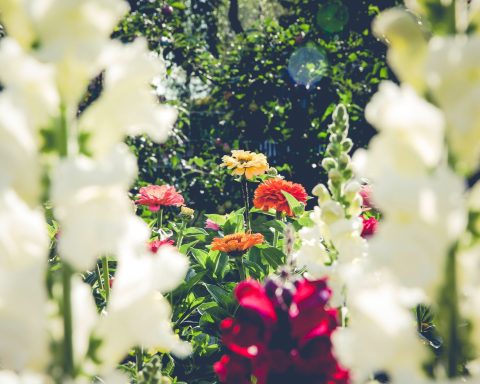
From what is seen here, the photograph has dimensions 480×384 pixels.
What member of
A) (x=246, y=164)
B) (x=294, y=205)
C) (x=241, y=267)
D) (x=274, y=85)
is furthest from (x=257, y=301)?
(x=274, y=85)

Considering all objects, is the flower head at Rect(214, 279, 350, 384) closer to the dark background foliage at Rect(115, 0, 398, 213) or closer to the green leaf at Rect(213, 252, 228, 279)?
the green leaf at Rect(213, 252, 228, 279)

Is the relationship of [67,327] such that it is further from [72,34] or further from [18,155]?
[72,34]

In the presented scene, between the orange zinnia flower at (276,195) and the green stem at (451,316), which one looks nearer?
the green stem at (451,316)

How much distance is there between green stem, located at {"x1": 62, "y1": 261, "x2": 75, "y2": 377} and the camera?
652 mm

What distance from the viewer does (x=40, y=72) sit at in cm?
64

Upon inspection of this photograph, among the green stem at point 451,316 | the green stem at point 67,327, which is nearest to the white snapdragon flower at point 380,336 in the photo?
the green stem at point 451,316

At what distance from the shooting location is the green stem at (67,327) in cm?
65

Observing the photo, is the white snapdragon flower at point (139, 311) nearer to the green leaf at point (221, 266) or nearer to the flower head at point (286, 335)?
the flower head at point (286, 335)

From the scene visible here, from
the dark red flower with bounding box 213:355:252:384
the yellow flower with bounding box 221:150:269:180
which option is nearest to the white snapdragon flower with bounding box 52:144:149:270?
the dark red flower with bounding box 213:355:252:384

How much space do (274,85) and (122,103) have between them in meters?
3.92

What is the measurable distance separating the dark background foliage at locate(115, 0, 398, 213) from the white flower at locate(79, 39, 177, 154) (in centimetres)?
326

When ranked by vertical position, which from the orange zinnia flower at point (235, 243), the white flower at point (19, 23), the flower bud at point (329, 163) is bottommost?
the white flower at point (19, 23)

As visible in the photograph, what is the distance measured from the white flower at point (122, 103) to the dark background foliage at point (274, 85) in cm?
326

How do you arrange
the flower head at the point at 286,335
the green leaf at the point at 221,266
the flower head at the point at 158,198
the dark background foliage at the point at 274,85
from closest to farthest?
the flower head at the point at 286,335
the green leaf at the point at 221,266
the flower head at the point at 158,198
the dark background foliage at the point at 274,85
